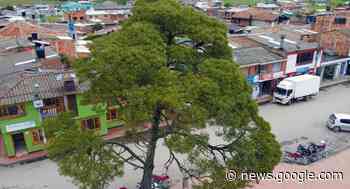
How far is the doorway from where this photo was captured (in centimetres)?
2239

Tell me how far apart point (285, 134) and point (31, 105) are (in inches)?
719

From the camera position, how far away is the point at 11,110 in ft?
68.6

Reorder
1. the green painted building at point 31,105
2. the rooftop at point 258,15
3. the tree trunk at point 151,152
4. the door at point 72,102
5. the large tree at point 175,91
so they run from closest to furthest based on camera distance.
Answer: the large tree at point 175,91
the tree trunk at point 151,152
the green painted building at point 31,105
the door at point 72,102
the rooftop at point 258,15

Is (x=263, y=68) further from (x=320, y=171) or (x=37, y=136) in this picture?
(x=37, y=136)

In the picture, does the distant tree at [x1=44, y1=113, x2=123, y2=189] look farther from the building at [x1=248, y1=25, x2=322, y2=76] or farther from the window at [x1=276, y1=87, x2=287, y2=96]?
the building at [x1=248, y1=25, x2=322, y2=76]

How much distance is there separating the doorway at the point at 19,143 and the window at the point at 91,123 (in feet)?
13.7

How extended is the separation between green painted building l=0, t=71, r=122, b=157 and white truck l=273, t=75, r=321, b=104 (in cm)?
1709

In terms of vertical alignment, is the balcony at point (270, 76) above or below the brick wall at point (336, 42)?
below

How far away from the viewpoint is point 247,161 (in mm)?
12570

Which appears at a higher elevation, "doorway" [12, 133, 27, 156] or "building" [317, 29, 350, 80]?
"building" [317, 29, 350, 80]

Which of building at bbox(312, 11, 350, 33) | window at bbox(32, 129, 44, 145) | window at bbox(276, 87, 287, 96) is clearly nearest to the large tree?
window at bbox(32, 129, 44, 145)

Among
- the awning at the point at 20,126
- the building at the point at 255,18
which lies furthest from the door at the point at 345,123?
the building at the point at 255,18

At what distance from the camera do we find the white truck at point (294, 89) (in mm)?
30953

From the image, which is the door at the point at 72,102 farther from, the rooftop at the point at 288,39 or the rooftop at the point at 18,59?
the rooftop at the point at 288,39
